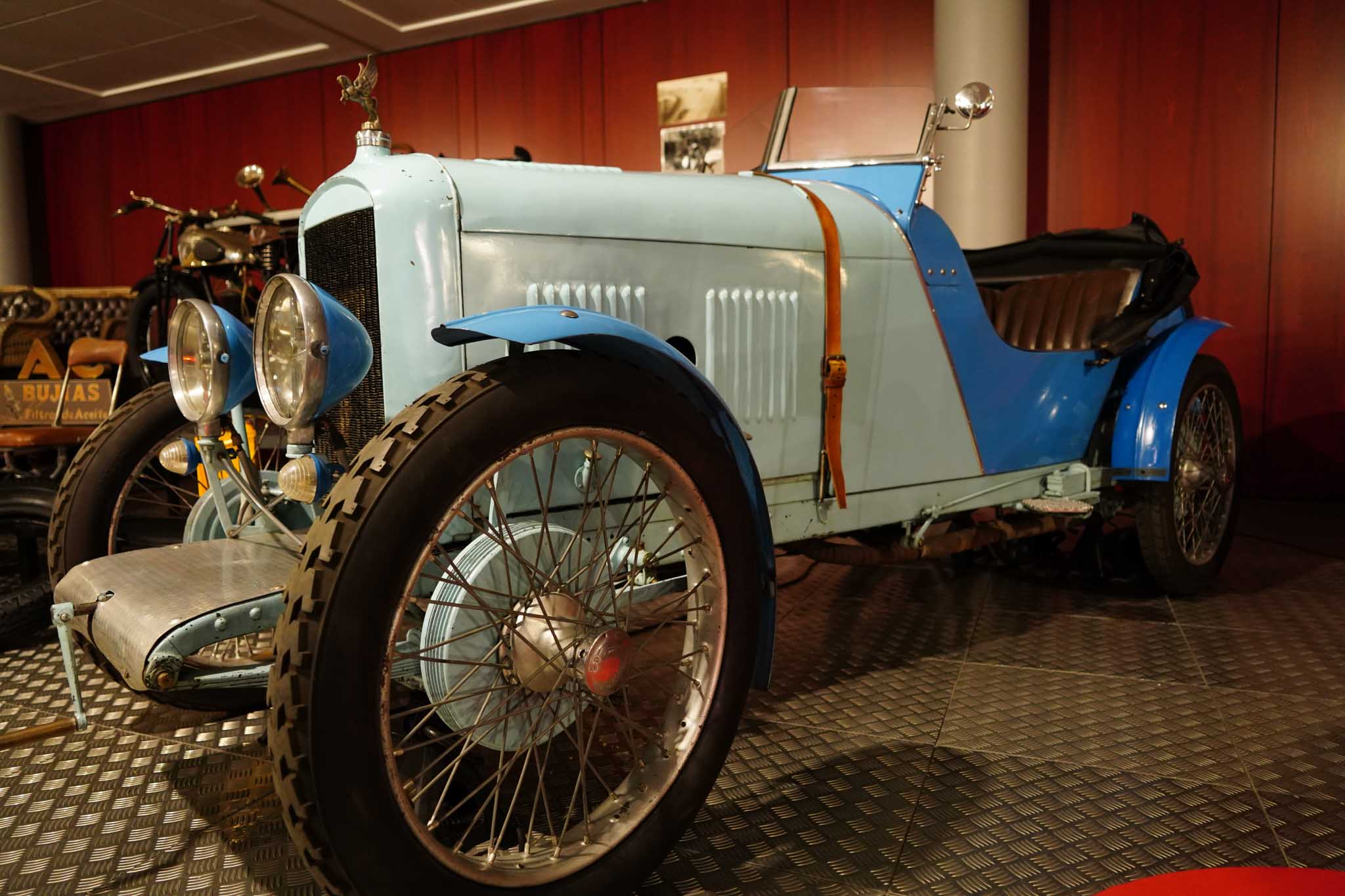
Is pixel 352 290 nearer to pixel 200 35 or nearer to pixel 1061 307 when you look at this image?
pixel 1061 307

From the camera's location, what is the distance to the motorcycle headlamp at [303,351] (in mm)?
1271

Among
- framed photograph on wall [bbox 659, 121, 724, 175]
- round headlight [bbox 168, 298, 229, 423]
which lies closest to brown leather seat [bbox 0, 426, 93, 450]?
round headlight [bbox 168, 298, 229, 423]

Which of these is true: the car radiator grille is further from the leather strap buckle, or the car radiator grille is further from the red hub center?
the leather strap buckle

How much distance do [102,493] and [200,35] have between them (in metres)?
6.49

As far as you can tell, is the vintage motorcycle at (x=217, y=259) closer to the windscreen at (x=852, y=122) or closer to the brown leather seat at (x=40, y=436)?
the brown leather seat at (x=40, y=436)

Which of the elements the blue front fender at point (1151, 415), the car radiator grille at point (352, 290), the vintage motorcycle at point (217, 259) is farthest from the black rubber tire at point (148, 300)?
the blue front fender at point (1151, 415)

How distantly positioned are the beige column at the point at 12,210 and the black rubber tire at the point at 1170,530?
399 inches

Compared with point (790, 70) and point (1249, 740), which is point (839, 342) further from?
A: point (790, 70)

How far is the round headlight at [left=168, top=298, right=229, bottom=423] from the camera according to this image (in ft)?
5.08

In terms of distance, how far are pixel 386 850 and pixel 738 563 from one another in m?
0.63

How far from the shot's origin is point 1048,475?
2.63 meters

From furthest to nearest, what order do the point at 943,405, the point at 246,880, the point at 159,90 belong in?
the point at 159,90 → the point at 943,405 → the point at 246,880

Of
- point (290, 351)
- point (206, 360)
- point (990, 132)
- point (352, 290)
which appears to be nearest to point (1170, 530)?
point (352, 290)

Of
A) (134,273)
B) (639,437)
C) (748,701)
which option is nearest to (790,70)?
(748,701)
